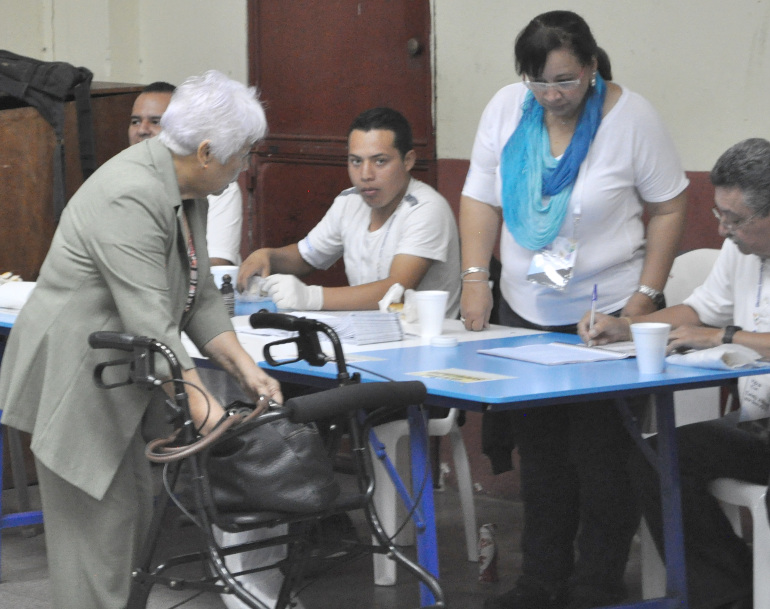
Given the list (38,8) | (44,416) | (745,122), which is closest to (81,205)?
(44,416)

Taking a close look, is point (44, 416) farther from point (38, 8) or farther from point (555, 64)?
point (38, 8)

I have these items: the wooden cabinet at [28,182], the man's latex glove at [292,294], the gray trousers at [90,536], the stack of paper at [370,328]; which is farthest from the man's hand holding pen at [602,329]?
the wooden cabinet at [28,182]

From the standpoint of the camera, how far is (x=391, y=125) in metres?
4.21

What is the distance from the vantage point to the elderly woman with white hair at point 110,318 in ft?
8.06

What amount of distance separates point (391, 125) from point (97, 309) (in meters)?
1.88

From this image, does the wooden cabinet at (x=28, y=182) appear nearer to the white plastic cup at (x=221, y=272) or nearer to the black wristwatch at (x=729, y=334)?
the white plastic cup at (x=221, y=272)

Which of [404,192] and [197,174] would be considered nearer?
[197,174]

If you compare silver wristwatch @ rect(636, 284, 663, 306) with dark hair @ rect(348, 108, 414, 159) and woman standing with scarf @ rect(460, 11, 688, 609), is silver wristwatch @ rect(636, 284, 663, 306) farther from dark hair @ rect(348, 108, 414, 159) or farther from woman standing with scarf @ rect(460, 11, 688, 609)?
dark hair @ rect(348, 108, 414, 159)

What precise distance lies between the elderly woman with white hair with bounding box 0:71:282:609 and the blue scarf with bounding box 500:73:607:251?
102 cm

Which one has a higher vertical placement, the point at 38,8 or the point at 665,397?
the point at 38,8

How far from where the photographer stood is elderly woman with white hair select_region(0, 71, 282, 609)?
8.06 ft

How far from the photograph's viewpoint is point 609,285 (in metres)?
3.43

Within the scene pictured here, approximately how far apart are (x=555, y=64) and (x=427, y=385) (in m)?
1.08

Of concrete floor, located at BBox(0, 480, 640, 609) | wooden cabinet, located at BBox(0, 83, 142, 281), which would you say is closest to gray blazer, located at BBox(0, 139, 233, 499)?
concrete floor, located at BBox(0, 480, 640, 609)
